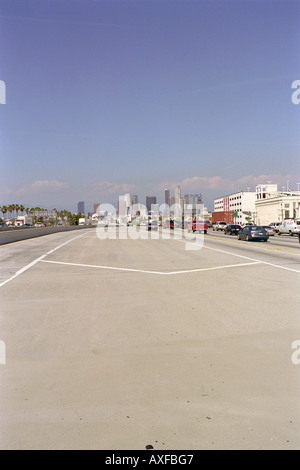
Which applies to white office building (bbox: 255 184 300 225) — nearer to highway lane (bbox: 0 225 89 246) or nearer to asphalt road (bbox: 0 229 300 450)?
highway lane (bbox: 0 225 89 246)

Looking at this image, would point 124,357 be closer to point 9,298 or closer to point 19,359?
point 19,359

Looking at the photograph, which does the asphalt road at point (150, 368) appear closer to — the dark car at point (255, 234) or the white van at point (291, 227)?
the dark car at point (255, 234)

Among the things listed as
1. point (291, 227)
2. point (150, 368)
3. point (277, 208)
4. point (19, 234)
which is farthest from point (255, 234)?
point (277, 208)

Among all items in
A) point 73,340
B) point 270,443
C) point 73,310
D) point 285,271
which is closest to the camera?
point 270,443

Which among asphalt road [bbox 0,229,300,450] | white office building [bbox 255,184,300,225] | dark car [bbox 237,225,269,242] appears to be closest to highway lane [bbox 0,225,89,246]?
dark car [bbox 237,225,269,242]

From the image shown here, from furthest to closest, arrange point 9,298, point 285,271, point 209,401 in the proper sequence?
1. point 285,271
2. point 9,298
3. point 209,401

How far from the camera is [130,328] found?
696 cm

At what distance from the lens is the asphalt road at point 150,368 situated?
138 inches

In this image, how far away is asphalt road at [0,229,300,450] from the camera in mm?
3508

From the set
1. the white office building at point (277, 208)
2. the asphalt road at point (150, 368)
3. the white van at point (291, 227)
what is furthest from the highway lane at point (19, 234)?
the white office building at point (277, 208)

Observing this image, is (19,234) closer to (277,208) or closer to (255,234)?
(255,234)

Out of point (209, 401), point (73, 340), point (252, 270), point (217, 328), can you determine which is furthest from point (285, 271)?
point (209, 401)

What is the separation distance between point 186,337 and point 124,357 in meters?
1.39

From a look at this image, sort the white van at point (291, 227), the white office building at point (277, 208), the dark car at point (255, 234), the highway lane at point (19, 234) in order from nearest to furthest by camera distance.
Answer: 1. the highway lane at point (19, 234)
2. the dark car at point (255, 234)
3. the white van at point (291, 227)
4. the white office building at point (277, 208)
